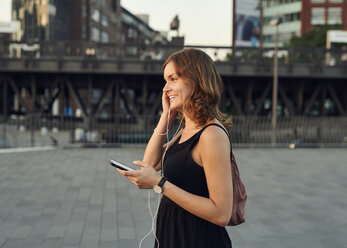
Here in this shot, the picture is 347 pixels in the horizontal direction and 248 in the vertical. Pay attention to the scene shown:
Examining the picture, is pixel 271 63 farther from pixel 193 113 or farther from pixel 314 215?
pixel 193 113

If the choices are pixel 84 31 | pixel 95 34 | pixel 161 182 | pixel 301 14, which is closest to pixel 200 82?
pixel 161 182

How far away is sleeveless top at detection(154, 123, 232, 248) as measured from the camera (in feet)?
6.33

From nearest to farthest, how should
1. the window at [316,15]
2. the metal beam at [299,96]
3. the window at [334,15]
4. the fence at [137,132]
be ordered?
1. the fence at [137,132]
2. the metal beam at [299,96]
3. the window at [334,15]
4. the window at [316,15]

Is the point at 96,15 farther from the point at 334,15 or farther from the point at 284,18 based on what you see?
the point at 334,15

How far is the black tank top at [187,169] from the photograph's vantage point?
191cm

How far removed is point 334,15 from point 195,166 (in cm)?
6822

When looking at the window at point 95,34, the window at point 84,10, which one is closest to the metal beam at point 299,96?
the window at point 84,10

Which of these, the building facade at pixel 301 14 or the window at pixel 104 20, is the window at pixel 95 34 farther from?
the building facade at pixel 301 14

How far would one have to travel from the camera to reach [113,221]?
584cm

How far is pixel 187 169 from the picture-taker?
194 cm

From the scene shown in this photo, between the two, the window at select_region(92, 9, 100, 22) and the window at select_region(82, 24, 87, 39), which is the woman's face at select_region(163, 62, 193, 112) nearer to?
the window at select_region(82, 24, 87, 39)

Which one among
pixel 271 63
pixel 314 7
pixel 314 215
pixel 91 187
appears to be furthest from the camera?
pixel 314 7

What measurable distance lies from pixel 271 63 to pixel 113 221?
19369mm

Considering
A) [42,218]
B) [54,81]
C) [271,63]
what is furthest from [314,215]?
[54,81]
